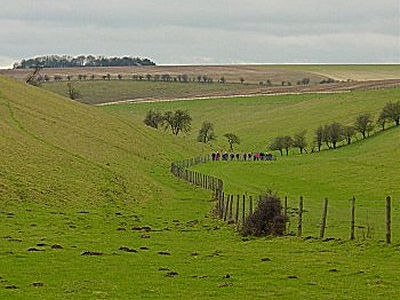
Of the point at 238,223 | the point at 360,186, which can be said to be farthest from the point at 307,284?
the point at 360,186

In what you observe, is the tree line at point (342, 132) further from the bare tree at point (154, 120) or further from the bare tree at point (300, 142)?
the bare tree at point (154, 120)

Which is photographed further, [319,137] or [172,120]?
[172,120]

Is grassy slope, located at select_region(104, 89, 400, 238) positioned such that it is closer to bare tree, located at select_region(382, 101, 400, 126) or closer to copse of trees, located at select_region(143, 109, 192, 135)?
bare tree, located at select_region(382, 101, 400, 126)

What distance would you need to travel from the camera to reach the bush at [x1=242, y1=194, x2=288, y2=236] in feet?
127

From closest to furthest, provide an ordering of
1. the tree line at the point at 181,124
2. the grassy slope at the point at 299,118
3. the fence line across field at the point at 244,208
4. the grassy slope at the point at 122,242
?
the grassy slope at the point at 122,242 → the fence line across field at the point at 244,208 → the tree line at the point at 181,124 → the grassy slope at the point at 299,118

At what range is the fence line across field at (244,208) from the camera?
35.9m

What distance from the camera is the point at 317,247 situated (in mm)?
33188

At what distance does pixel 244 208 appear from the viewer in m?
45.7

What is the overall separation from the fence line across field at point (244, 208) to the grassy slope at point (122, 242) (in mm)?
Result: 1180

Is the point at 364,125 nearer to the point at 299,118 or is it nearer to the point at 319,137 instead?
the point at 319,137

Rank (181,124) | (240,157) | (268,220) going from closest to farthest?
(268,220) < (240,157) < (181,124)

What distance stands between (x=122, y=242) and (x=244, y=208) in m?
9.42

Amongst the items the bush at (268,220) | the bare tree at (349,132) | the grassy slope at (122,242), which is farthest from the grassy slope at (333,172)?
the grassy slope at (122,242)

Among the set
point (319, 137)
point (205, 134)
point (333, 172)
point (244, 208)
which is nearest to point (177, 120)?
point (205, 134)
